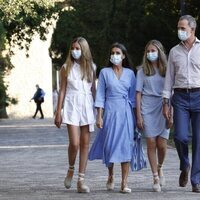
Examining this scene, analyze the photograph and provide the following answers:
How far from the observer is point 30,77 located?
55344 millimetres

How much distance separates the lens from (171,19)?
2956cm

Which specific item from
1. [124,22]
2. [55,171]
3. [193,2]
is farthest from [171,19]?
[55,171]

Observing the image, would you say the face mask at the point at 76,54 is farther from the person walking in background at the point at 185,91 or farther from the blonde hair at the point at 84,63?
the person walking in background at the point at 185,91

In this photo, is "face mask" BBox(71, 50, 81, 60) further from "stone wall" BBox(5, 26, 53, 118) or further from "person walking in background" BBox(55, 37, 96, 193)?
"stone wall" BBox(5, 26, 53, 118)

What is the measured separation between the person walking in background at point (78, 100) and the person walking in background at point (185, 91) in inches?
42.4

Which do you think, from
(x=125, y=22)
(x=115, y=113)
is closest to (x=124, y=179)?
(x=115, y=113)

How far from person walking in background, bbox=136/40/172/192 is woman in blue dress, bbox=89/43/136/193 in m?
0.13

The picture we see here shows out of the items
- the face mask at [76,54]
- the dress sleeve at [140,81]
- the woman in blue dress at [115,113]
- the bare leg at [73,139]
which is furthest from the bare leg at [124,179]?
the face mask at [76,54]

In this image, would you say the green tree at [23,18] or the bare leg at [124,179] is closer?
the bare leg at [124,179]

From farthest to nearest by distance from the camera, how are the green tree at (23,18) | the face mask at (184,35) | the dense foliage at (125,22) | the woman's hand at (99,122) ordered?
1. the dense foliage at (125,22)
2. the green tree at (23,18)
3. the woman's hand at (99,122)
4. the face mask at (184,35)

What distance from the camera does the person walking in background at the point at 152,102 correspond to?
35.4 feet

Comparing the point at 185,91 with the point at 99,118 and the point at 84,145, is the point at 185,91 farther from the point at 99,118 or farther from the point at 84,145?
the point at 84,145

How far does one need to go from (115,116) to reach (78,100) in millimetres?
522

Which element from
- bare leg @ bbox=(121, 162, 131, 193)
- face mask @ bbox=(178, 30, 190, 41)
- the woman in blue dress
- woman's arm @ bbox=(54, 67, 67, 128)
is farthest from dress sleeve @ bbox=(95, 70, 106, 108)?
face mask @ bbox=(178, 30, 190, 41)
